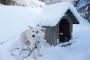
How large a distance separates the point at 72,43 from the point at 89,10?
44.8 ft

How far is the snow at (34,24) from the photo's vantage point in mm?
12453

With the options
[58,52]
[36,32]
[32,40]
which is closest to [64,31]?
[58,52]

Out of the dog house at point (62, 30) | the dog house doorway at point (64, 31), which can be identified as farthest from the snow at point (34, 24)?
the dog house doorway at point (64, 31)

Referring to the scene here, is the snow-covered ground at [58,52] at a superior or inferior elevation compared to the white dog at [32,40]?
inferior

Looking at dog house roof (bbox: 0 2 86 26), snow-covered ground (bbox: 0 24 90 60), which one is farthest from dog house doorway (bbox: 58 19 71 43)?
snow-covered ground (bbox: 0 24 90 60)

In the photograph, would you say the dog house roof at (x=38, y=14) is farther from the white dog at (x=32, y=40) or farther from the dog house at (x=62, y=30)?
the white dog at (x=32, y=40)

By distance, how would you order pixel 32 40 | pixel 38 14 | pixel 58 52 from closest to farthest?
pixel 32 40 → pixel 58 52 → pixel 38 14

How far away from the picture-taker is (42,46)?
13719mm

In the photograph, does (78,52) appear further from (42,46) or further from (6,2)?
(6,2)

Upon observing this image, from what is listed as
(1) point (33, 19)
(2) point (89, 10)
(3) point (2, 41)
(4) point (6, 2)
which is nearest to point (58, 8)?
(1) point (33, 19)

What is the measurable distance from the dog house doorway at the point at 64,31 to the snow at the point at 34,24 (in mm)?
623

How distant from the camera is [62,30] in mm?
16719

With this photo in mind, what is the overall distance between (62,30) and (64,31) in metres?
0.15

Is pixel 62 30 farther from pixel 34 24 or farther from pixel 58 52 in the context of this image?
pixel 58 52
